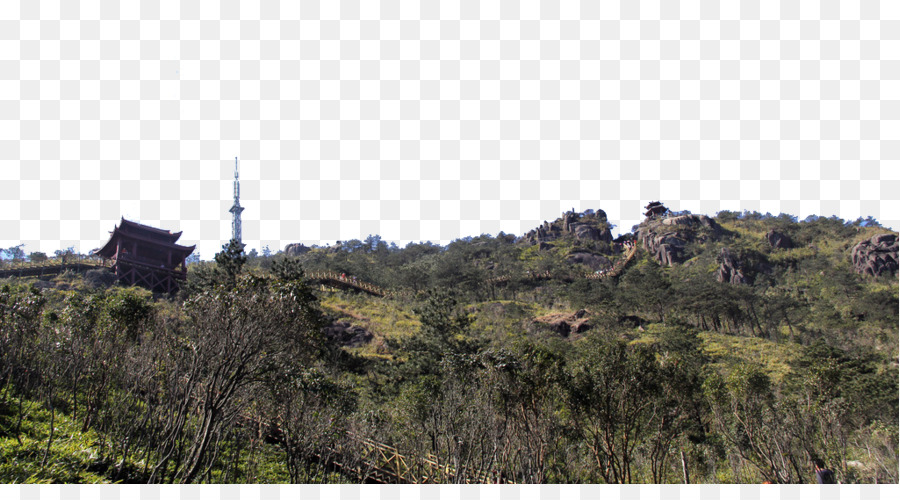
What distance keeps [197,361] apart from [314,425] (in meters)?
2.32

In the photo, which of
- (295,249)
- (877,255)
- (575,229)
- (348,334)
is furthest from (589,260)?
(295,249)

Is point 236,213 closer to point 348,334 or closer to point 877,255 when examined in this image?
point 348,334

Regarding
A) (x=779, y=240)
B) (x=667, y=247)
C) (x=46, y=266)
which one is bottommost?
(x=46, y=266)

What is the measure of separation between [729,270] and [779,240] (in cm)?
1206

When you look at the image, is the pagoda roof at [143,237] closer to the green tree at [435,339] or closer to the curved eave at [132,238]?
the curved eave at [132,238]

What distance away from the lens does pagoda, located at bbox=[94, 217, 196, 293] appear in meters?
32.2

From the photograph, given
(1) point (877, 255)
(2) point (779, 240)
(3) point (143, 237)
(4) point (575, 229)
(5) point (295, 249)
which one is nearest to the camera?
(3) point (143, 237)

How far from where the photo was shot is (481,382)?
34.9 ft

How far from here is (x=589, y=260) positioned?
61.7 metres

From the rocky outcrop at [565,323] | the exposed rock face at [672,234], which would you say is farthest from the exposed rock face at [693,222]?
the rocky outcrop at [565,323]

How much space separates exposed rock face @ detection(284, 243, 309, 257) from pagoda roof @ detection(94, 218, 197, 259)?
3839 cm

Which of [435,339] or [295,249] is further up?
[295,249]

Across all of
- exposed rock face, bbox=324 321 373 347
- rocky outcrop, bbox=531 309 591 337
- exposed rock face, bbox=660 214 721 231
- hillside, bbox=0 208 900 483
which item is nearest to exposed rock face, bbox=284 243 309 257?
hillside, bbox=0 208 900 483

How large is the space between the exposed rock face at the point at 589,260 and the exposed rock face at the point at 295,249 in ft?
138
